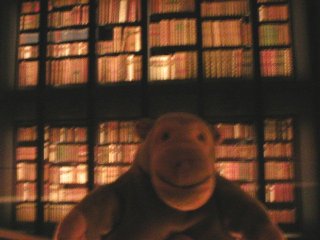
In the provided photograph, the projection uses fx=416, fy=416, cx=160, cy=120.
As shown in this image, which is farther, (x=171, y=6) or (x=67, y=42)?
(x=67, y=42)

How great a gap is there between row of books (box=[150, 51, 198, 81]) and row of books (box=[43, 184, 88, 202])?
2.94 ft

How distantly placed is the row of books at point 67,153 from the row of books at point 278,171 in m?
1.18

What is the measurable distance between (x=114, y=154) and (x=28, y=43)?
1.02 meters

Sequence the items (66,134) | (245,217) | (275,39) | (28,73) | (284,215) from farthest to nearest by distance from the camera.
Result: (28,73) → (66,134) → (275,39) → (284,215) → (245,217)

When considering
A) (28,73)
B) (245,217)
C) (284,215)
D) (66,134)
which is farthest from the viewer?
(28,73)

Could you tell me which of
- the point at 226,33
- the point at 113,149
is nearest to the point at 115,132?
the point at 113,149

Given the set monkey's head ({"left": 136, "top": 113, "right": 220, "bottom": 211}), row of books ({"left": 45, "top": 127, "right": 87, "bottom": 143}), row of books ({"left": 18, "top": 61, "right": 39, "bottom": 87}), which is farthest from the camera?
row of books ({"left": 18, "top": 61, "right": 39, "bottom": 87})

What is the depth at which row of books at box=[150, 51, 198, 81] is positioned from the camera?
2.74 metres

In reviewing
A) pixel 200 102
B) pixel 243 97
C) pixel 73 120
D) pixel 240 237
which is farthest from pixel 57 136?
pixel 240 237

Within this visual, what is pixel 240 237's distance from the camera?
1.15 metres

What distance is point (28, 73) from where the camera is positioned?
9.59 feet

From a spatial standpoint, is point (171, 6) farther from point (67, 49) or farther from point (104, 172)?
point (104, 172)

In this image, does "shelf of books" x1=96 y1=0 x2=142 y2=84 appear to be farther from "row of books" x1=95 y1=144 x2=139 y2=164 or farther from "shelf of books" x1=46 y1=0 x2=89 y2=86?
"row of books" x1=95 y1=144 x2=139 y2=164

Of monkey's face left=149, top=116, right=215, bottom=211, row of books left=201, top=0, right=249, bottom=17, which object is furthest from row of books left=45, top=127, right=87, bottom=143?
monkey's face left=149, top=116, right=215, bottom=211
